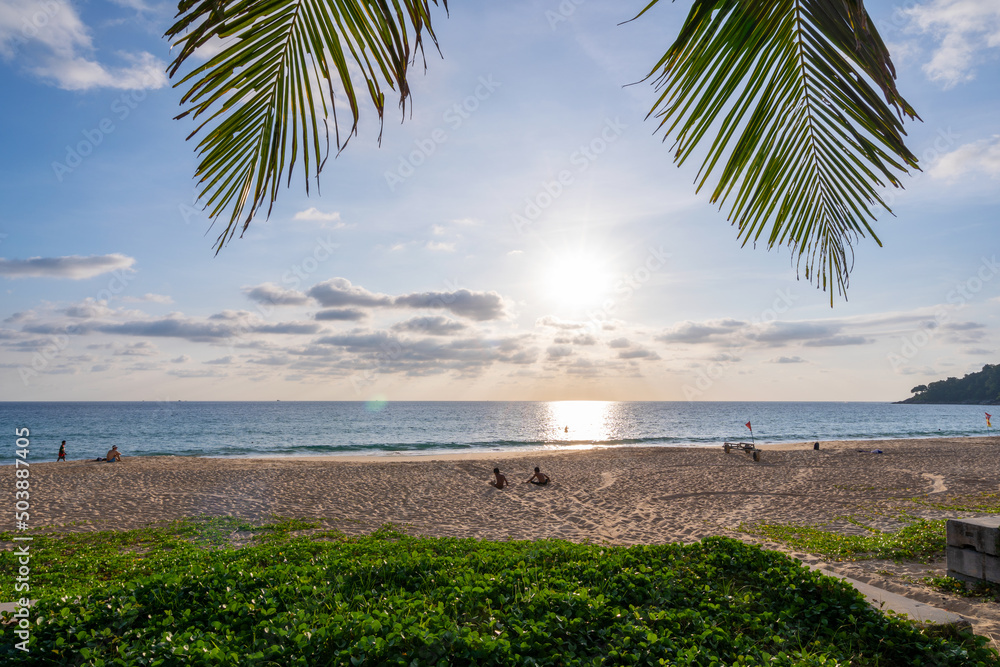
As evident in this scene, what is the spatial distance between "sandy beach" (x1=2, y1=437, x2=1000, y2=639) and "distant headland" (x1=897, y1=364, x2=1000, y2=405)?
141822mm

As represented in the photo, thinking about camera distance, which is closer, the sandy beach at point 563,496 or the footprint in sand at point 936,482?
the sandy beach at point 563,496

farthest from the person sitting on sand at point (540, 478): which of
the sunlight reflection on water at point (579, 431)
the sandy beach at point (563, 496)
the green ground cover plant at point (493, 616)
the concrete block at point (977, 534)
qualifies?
the sunlight reflection on water at point (579, 431)

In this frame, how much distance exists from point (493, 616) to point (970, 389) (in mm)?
182642

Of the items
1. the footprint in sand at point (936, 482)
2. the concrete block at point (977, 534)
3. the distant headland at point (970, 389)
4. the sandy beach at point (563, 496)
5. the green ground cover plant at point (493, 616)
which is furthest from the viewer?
the distant headland at point (970, 389)

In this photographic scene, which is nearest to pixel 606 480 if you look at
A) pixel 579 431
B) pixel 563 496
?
pixel 563 496

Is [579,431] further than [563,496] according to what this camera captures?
Yes

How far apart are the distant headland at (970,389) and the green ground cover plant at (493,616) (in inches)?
6420

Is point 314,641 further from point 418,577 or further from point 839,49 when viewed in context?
point 839,49

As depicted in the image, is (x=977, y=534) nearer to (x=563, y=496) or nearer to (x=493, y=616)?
(x=493, y=616)

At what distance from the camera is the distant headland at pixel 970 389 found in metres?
125

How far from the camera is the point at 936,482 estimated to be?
1650 centimetres

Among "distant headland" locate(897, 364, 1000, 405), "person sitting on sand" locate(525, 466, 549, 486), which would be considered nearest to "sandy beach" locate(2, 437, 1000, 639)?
"person sitting on sand" locate(525, 466, 549, 486)

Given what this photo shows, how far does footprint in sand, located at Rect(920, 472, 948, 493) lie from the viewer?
15181 mm

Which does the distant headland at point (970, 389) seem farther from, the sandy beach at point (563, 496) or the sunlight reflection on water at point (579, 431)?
the sandy beach at point (563, 496)
